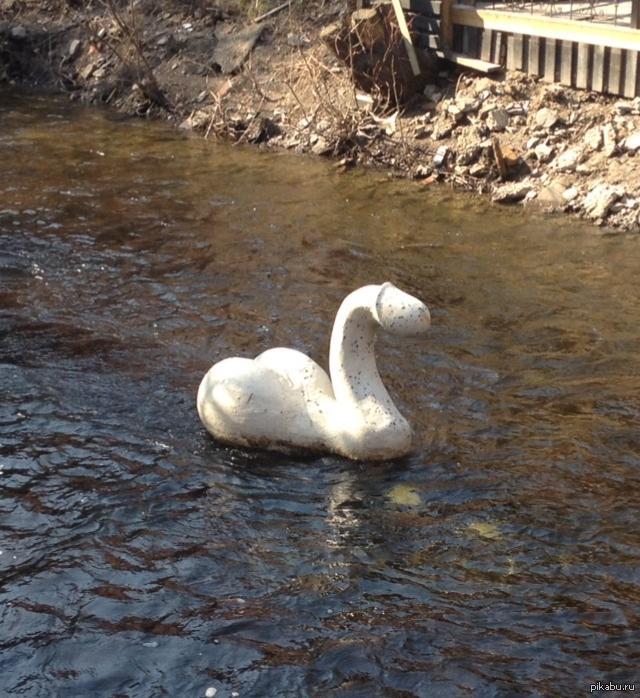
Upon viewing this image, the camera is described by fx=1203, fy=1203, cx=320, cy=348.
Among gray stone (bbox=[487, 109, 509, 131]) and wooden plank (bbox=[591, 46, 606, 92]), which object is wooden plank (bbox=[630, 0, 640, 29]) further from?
gray stone (bbox=[487, 109, 509, 131])

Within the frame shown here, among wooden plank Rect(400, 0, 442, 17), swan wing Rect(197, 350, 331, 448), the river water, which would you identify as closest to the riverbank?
wooden plank Rect(400, 0, 442, 17)

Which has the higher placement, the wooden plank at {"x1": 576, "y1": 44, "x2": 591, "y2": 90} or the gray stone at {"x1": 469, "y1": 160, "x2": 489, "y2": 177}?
the wooden plank at {"x1": 576, "y1": 44, "x2": 591, "y2": 90}

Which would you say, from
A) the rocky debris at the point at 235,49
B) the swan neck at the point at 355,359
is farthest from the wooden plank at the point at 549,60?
the swan neck at the point at 355,359

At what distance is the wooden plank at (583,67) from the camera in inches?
519

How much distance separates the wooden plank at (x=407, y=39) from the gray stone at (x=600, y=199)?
139 inches

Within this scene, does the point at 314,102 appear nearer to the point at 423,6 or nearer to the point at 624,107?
the point at 423,6

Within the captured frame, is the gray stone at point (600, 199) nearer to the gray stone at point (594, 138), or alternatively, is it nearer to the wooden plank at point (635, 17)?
the gray stone at point (594, 138)

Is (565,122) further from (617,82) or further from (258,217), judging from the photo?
(258,217)

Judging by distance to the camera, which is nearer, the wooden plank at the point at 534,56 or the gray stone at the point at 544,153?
the gray stone at the point at 544,153

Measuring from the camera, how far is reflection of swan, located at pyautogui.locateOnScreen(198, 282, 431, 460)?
7031mm

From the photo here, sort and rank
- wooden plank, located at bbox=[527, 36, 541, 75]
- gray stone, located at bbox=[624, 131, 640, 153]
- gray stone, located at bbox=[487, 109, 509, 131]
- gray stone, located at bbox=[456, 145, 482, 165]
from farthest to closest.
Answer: wooden plank, located at bbox=[527, 36, 541, 75] < gray stone, located at bbox=[487, 109, 509, 131] < gray stone, located at bbox=[456, 145, 482, 165] < gray stone, located at bbox=[624, 131, 640, 153]

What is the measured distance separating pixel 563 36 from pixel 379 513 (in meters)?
8.31

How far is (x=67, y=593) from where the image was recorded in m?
5.83

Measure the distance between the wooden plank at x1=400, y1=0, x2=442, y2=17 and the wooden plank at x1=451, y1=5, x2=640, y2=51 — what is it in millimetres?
203
